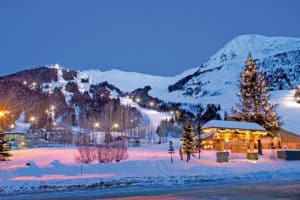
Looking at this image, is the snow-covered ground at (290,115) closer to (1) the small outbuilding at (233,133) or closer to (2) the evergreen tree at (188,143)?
(1) the small outbuilding at (233,133)

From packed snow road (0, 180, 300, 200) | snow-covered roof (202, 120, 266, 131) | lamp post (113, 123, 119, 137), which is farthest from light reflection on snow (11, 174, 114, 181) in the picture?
lamp post (113, 123, 119, 137)

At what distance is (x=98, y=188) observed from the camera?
59.1 ft

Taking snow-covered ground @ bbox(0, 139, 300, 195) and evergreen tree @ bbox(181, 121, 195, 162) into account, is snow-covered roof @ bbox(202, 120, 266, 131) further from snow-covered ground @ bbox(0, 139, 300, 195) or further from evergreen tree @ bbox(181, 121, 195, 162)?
snow-covered ground @ bbox(0, 139, 300, 195)

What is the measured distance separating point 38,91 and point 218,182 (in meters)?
88.4

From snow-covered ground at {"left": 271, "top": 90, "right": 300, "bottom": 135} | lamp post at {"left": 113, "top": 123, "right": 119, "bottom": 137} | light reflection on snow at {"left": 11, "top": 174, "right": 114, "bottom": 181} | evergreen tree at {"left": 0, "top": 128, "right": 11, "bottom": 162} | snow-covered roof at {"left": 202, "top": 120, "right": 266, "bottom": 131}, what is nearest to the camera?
light reflection on snow at {"left": 11, "top": 174, "right": 114, "bottom": 181}

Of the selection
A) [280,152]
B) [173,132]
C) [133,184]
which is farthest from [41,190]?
[173,132]

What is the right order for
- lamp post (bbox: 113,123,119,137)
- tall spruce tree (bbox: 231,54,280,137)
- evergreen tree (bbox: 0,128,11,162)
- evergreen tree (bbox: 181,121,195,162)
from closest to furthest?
1. evergreen tree (bbox: 0,128,11,162)
2. evergreen tree (bbox: 181,121,195,162)
3. tall spruce tree (bbox: 231,54,280,137)
4. lamp post (bbox: 113,123,119,137)

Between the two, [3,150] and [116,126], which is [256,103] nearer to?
[3,150]

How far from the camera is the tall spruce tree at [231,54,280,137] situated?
42.8m

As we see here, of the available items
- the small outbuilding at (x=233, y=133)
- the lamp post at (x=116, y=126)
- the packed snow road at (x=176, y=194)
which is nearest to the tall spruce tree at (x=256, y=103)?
the small outbuilding at (x=233, y=133)

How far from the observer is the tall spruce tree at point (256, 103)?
140ft

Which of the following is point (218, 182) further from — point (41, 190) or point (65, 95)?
point (65, 95)

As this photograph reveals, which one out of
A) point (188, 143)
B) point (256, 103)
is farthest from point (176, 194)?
point (256, 103)

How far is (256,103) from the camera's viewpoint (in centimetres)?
4350
